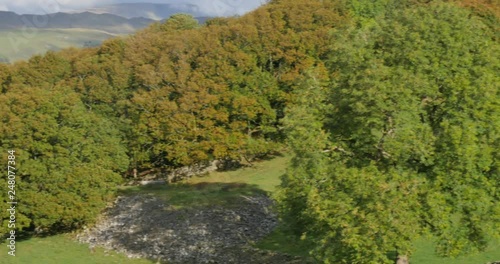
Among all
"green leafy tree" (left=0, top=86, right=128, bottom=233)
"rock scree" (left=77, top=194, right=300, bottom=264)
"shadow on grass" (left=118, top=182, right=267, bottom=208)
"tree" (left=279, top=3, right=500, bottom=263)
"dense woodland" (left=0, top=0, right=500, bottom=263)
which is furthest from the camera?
"shadow on grass" (left=118, top=182, right=267, bottom=208)

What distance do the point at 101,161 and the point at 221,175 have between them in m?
14.8

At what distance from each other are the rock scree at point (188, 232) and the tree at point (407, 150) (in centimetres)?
1214

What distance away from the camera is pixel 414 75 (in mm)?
24328

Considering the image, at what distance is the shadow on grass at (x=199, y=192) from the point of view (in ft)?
158

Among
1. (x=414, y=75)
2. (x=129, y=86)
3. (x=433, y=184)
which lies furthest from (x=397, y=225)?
(x=129, y=86)

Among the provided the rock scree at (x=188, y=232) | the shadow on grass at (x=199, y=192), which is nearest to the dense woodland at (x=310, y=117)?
the rock scree at (x=188, y=232)

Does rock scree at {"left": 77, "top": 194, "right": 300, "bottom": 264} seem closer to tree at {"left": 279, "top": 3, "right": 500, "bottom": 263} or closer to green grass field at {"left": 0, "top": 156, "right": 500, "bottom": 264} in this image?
green grass field at {"left": 0, "top": 156, "right": 500, "bottom": 264}

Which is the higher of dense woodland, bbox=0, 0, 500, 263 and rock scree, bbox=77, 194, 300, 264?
dense woodland, bbox=0, 0, 500, 263

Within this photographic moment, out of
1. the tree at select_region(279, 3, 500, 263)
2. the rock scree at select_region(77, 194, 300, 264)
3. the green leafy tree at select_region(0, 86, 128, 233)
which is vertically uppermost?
the tree at select_region(279, 3, 500, 263)

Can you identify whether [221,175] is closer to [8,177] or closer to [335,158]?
[8,177]

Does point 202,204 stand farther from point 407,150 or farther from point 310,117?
point 407,150

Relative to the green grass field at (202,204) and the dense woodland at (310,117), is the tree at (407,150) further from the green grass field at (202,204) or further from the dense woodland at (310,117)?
the green grass field at (202,204)

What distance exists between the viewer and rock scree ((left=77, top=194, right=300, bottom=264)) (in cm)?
3788

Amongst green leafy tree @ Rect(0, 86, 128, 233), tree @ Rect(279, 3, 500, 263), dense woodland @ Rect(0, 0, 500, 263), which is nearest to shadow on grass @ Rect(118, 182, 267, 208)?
dense woodland @ Rect(0, 0, 500, 263)
